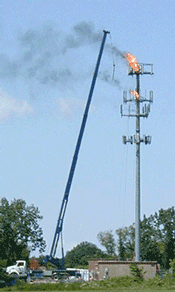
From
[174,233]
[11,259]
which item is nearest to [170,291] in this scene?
[11,259]

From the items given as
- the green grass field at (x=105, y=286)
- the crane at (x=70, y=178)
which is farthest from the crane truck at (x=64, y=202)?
the green grass field at (x=105, y=286)

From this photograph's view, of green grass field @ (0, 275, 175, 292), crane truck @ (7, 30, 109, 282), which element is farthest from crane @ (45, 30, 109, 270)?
green grass field @ (0, 275, 175, 292)

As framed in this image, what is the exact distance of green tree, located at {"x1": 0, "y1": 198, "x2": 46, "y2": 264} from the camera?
101875mm

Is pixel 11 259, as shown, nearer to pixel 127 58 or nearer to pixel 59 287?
pixel 127 58

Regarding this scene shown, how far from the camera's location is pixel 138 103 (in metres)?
75.4

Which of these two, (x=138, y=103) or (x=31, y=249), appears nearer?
(x=138, y=103)

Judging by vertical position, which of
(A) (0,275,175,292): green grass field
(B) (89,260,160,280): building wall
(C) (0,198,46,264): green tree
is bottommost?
(A) (0,275,175,292): green grass field

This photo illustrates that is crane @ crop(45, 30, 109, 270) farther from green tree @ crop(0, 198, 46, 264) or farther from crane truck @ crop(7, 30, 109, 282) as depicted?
green tree @ crop(0, 198, 46, 264)

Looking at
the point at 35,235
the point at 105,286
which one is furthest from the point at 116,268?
the point at 35,235

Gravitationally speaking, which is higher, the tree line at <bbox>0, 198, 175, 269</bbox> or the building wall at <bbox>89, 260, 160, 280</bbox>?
the tree line at <bbox>0, 198, 175, 269</bbox>

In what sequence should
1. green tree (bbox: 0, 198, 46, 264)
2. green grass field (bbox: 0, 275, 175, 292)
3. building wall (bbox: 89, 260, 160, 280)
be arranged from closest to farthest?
1. green grass field (bbox: 0, 275, 175, 292)
2. building wall (bbox: 89, 260, 160, 280)
3. green tree (bbox: 0, 198, 46, 264)

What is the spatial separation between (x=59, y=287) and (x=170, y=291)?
972 centimetres

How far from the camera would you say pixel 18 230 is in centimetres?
10575

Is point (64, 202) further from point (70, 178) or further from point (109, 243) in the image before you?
point (109, 243)
